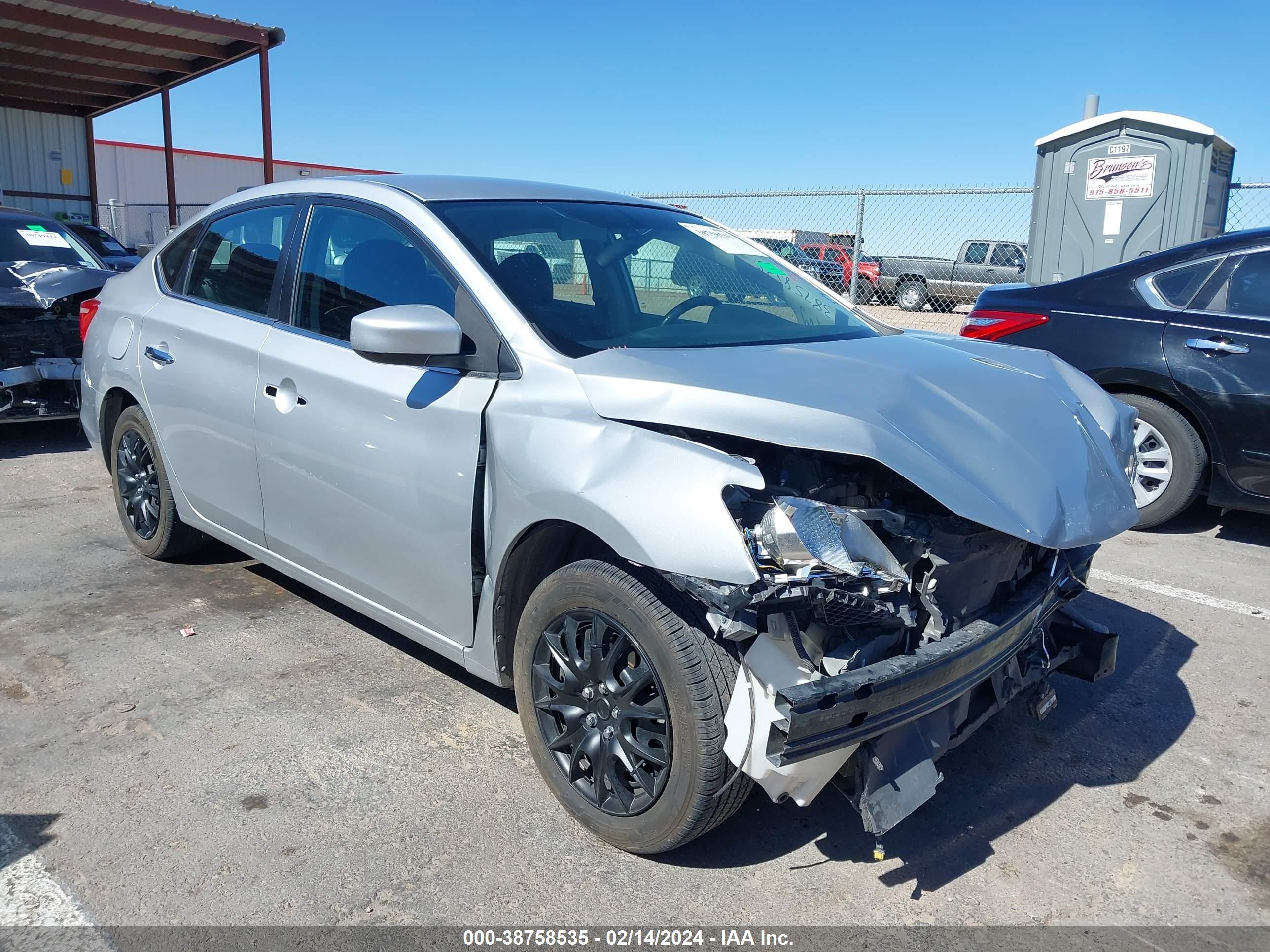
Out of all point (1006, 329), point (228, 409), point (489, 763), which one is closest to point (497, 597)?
point (489, 763)

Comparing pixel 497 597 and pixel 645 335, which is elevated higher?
pixel 645 335

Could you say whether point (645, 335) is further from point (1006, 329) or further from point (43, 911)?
point (1006, 329)

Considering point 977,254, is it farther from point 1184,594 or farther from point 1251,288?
point 1184,594

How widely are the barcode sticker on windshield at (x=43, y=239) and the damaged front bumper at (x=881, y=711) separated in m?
7.41

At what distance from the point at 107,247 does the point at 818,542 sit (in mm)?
12208

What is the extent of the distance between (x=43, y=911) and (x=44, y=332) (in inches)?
220

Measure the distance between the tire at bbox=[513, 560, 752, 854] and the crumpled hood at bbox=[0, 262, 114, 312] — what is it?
569 centimetres

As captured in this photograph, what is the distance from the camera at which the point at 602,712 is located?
2611 millimetres

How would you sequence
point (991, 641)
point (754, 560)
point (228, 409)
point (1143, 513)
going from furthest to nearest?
point (1143, 513) → point (228, 409) → point (991, 641) → point (754, 560)

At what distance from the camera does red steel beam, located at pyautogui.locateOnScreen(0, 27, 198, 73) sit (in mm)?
15078

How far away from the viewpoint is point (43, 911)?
2.35 meters

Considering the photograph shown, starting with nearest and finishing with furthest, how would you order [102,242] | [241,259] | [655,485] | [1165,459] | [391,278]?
1. [655,485]
2. [391,278]
3. [241,259]
4. [1165,459]
5. [102,242]

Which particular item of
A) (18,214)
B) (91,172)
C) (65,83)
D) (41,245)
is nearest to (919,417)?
(41,245)

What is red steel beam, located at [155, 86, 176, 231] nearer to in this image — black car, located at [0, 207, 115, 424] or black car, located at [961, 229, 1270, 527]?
black car, located at [0, 207, 115, 424]
